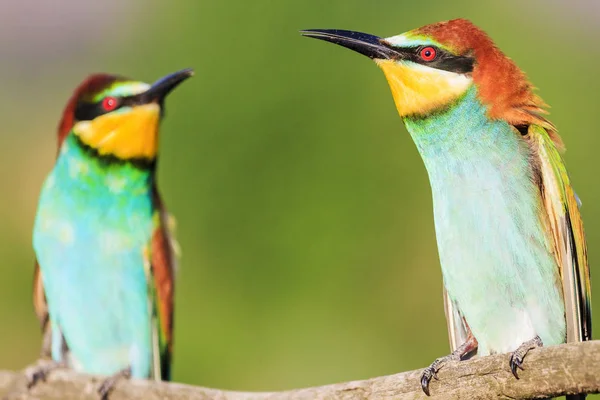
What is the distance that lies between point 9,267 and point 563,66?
402 centimetres

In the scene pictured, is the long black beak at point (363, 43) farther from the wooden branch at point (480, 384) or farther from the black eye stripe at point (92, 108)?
the black eye stripe at point (92, 108)

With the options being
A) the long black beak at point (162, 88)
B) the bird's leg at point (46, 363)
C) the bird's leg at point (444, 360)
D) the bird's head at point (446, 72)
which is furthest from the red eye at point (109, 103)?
the bird's leg at point (444, 360)

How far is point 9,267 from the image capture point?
6.58m

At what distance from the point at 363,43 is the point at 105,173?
4.60 ft

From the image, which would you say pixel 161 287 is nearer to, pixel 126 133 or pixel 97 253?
pixel 97 253

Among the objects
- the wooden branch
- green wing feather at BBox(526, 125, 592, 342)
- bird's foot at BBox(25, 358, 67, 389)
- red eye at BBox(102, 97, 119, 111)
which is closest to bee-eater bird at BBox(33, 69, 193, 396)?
red eye at BBox(102, 97, 119, 111)

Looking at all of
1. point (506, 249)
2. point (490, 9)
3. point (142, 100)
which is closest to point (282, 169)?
point (490, 9)

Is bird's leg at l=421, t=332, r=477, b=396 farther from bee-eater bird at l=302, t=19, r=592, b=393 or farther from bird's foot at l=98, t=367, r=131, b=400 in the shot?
bird's foot at l=98, t=367, r=131, b=400

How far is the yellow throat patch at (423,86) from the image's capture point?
2.63 metres

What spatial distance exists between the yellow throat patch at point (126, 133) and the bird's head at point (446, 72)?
115 centimetres

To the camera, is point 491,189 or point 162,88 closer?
point 491,189

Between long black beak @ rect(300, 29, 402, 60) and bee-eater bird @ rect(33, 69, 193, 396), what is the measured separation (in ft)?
3.45

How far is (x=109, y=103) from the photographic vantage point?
3615 millimetres

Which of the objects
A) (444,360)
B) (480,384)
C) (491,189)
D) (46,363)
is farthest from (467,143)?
(46,363)
